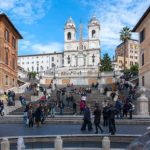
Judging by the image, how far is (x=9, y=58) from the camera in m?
50.6

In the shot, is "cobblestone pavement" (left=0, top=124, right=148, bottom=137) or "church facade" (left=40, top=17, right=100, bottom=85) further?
"church facade" (left=40, top=17, right=100, bottom=85)

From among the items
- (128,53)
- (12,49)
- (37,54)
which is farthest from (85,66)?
(12,49)

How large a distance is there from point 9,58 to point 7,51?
1.80m

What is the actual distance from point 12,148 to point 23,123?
38.5 ft

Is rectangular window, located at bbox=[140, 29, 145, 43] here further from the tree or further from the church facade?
the church facade

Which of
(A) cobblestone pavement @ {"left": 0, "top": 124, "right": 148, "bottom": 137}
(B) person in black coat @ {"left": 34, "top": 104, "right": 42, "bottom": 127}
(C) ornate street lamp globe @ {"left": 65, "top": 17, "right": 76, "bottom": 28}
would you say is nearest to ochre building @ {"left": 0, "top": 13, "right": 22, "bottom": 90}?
(B) person in black coat @ {"left": 34, "top": 104, "right": 42, "bottom": 127}

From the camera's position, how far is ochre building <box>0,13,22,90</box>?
4594 cm

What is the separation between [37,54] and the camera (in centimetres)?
16838

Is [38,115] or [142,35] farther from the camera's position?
[142,35]

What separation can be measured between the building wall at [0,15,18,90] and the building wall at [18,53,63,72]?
103634 millimetres

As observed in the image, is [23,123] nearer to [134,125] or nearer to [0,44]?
[134,125]

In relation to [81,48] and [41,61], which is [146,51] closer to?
[81,48]

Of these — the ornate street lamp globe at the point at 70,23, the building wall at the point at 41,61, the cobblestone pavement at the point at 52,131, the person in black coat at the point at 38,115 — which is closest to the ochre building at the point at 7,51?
the person in black coat at the point at 38,115

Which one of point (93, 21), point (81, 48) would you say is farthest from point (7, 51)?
point (93, 21)
